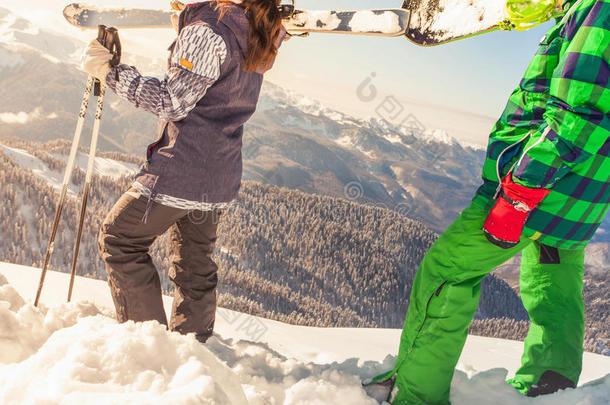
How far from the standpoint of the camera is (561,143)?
4.48 feet

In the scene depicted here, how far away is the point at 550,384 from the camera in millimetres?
1793

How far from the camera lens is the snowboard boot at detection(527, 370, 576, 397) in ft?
5.86

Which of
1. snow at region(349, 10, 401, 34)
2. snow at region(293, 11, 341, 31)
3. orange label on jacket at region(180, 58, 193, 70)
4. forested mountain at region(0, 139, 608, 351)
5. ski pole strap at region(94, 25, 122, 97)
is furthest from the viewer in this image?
forested mountain at region(0, 139, 608, 351)

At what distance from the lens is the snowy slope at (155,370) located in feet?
3.00

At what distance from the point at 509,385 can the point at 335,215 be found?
46.6 metres

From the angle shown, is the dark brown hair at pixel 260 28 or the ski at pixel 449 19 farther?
the ski at pixel 449 19

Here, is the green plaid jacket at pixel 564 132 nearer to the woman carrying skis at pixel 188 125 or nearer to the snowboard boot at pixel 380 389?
the snowboard boot at pixel 380 389

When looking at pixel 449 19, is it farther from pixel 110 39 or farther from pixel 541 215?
pixel 110 39

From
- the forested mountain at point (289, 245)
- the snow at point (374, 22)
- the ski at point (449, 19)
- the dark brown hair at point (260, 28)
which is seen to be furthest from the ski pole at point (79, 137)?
Result: the forested mountain at point (289, 245)

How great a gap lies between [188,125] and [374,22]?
4.50 ft

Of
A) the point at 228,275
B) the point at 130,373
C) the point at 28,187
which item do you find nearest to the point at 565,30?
the point at 130,373

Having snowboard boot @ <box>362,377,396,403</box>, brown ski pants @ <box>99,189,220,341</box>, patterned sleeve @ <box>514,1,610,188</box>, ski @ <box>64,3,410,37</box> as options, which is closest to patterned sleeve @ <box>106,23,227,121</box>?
brown ski pants @ <box>99,189,220,341</box>

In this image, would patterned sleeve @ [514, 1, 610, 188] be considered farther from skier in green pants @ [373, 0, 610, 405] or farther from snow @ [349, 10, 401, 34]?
snow @ [349, 10, 401, 34]

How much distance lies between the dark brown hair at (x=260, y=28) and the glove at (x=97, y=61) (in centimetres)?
55
